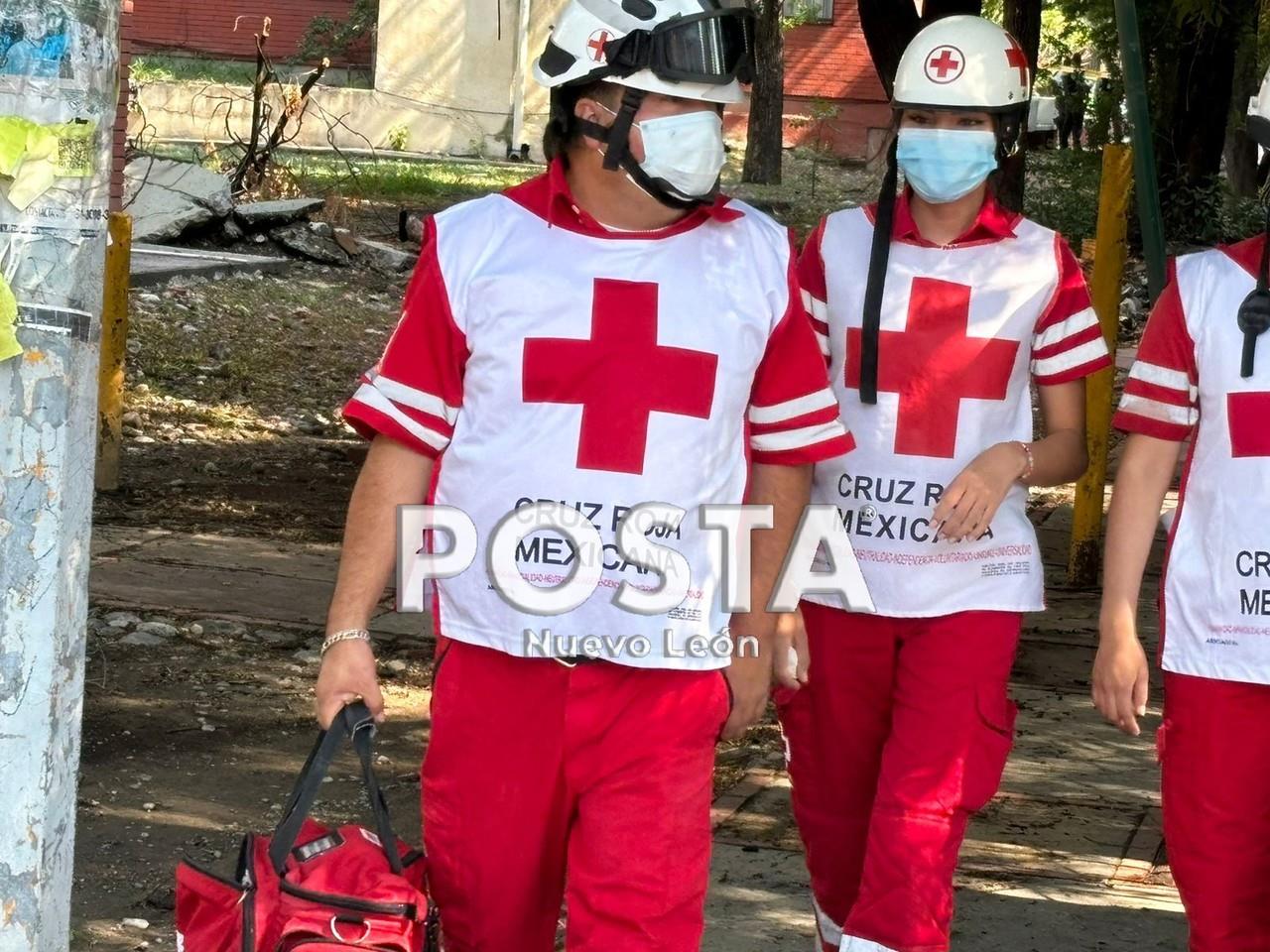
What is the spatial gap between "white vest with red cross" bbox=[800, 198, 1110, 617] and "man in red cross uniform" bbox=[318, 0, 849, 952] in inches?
29.7

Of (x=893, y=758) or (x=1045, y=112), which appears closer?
(x=893, y=758)

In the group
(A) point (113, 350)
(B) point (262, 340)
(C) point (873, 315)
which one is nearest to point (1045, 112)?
(B) point (262, 340)

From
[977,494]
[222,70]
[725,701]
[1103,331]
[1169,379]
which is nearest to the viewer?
[725,701]

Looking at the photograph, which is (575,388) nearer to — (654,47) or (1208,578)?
(654,47)

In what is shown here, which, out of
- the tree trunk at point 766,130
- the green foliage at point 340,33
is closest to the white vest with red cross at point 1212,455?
the tree trunk at point 766,130

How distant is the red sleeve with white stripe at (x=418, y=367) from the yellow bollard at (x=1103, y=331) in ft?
17.1

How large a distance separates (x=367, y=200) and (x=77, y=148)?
1990 centimetres

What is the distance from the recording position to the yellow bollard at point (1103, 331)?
7.92 meters

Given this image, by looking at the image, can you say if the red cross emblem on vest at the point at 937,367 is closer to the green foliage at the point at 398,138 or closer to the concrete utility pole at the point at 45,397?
the concrete utility pole at the point at 45,397

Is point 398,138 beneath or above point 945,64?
above

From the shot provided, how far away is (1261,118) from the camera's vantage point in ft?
11.6

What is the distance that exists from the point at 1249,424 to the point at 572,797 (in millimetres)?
1354

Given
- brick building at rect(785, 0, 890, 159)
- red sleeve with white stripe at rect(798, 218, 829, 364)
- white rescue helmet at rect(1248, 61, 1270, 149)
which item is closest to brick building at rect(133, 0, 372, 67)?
brick building at rect(785, 0, 890, 159)

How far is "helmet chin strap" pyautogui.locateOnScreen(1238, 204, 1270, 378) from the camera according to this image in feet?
11.4
